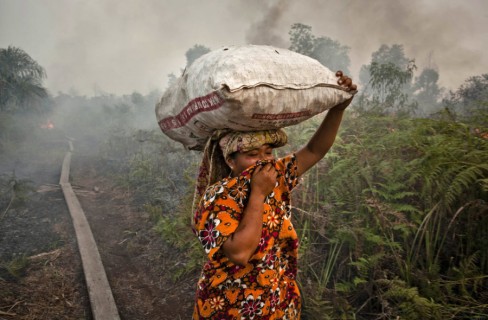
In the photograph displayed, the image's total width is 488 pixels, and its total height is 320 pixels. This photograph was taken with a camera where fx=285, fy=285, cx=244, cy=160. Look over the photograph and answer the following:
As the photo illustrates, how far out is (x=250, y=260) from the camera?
1.33 meters

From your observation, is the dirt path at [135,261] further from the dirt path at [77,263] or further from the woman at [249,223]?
the woman at [249,223]

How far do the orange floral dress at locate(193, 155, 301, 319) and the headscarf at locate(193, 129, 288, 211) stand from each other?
111 mm

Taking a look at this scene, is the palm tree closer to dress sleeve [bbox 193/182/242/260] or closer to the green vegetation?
the green vegetation

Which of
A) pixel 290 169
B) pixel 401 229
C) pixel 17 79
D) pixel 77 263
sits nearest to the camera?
pixel 290 169

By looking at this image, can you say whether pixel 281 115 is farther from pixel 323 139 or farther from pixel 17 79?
pixel 17 79

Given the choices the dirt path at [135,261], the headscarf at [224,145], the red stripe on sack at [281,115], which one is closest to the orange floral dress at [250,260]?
the headscarf at [224,145]

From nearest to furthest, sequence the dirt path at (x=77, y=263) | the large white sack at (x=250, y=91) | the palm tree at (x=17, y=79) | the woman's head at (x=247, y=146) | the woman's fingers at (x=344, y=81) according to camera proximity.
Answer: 1. the large white sack at (x=250, y=91)
2. the woman's head at (x=247, y=146)
3. the woman's fingers at (x=344, y=81)
4. the dirt path at (x=77, y=263)
5. the palm tree at (x=17, y=79)

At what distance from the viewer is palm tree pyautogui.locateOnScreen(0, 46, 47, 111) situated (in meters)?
15.5

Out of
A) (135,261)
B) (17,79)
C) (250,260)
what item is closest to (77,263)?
(135,261)

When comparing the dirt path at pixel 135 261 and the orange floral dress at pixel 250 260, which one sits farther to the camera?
the dirt path at pixel 135 261

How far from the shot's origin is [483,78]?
1130 cm

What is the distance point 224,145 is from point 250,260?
548mm

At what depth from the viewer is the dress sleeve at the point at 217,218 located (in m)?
1.13

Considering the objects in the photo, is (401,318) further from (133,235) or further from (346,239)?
(133,235)
